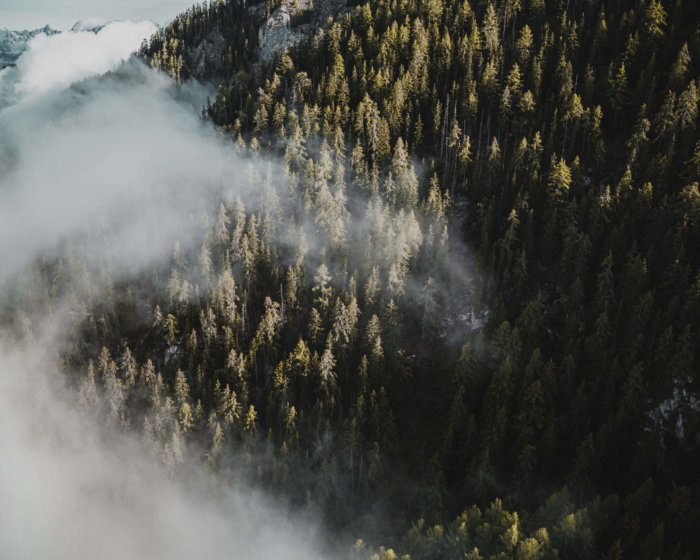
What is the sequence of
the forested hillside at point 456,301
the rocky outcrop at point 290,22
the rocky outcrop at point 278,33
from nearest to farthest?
the forested hillside at point 456,301, the rocky outcrop at point 278,33, the rocky outcrop at point 290,22

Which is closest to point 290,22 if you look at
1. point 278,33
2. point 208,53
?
point 278,33

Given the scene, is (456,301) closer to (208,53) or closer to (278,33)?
(278,33)

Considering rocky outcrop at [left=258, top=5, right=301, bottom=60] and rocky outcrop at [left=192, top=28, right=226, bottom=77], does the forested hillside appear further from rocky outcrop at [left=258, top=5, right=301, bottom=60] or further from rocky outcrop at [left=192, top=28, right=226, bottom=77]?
rocky outcrop at [left=192, top=28, right=226, bottom=77]

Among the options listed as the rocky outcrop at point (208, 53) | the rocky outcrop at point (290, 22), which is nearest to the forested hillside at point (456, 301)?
the rocky outcrop at point (290, 22)

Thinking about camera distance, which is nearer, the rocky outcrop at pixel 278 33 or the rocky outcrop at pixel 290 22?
the rocky outcrop at pixel 278 33

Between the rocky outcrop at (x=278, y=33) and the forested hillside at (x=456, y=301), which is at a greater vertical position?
the rocky outcrop at (x=278, y=33)

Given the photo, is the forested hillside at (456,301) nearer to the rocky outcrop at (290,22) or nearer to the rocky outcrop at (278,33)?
the rocky outcrop at (278,33)

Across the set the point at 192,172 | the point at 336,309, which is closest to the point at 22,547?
the point at 336,309

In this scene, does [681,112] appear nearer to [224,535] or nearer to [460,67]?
[460,67]

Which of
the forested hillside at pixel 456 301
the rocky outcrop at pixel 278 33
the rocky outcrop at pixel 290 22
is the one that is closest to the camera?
the forested hillside at pixel 456 301
